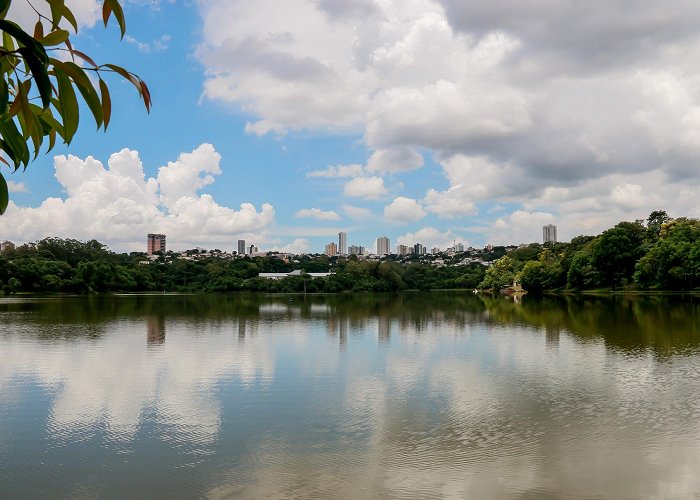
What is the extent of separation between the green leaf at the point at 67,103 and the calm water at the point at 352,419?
19.5 ft

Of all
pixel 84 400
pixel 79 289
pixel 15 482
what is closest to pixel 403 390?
pixel 84 400

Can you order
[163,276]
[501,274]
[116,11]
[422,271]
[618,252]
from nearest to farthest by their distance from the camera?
1. [116,11]
2. [618,252]
3. [501,274]
4. [163,276]
5. [422,271]

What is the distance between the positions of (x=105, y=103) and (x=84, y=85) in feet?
0.21

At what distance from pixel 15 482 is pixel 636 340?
17.8 m

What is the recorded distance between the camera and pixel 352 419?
9445 millimetres

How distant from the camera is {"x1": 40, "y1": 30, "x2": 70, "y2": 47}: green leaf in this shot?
1.26m

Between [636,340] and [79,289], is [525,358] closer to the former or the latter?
[636,340]

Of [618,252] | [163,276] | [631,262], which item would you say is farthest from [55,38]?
[163,276]

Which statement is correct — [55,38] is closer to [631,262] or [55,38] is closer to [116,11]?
[116,11]

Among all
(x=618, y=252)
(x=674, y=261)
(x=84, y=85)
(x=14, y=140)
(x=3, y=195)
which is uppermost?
(x=618, y=252)

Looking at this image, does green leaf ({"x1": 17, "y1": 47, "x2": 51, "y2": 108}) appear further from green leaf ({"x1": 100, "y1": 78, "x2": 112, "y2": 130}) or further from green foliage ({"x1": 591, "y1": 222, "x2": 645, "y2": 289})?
green foliage ({"x1": 591, "y1": 222, "x2": 645, "y2": 289})

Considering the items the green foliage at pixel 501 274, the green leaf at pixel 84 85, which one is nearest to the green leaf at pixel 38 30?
the green leaf at pixel 84 85

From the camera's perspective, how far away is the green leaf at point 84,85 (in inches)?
48.6

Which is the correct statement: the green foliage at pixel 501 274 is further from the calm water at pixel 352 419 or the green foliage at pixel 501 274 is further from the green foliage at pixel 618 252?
the calm water at pixel 352 419
